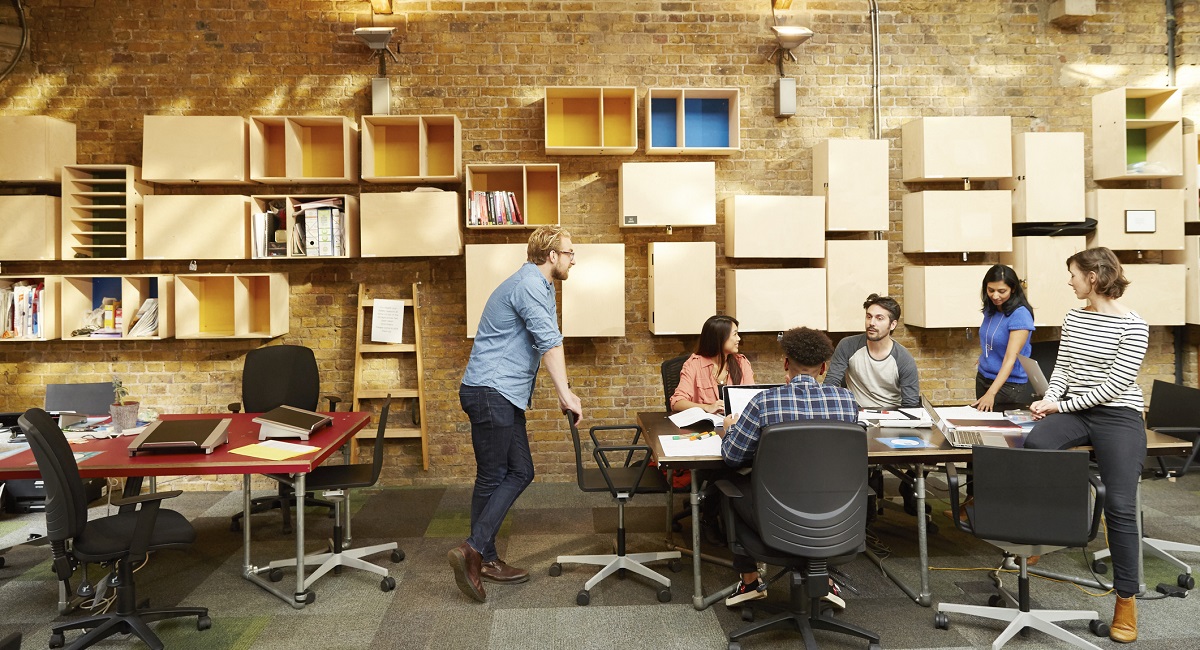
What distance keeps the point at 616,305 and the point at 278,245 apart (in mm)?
2383

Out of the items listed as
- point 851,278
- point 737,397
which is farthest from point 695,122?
point 737,397

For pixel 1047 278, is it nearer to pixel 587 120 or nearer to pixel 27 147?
pixel 587 120

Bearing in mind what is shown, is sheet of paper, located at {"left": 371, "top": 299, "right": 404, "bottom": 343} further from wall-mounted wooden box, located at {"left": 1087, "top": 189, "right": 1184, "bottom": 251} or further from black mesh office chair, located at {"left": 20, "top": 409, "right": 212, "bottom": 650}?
wall-mounted wooden box, located at {"left": 1087, "top": 189, "right": 1184, "bottom": 251}

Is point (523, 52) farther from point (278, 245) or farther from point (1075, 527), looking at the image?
point (1075, 527)

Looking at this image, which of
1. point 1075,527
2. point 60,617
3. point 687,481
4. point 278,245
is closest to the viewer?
point 1075,527

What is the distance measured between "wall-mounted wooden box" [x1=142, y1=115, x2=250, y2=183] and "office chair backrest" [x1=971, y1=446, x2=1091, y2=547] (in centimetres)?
483

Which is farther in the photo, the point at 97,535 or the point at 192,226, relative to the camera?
the point at 192,226

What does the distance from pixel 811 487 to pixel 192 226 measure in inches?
173

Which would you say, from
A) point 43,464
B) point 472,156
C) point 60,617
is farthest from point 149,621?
point 472,156

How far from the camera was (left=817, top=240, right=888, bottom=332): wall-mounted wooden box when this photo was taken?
5156mm

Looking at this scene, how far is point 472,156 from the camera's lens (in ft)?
17.5

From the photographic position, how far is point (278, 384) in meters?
4.79

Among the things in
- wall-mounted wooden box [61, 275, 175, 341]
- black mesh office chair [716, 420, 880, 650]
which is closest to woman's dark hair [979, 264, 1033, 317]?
black mesh office chair [716, 420, 880, 650]

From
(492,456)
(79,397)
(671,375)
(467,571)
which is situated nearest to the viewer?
(467,571)
